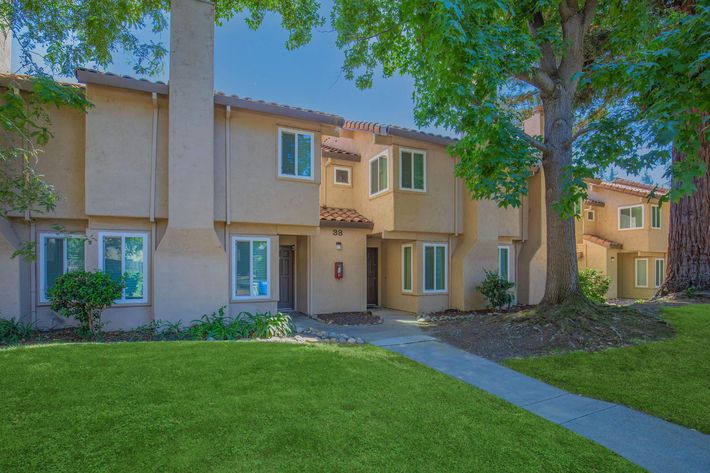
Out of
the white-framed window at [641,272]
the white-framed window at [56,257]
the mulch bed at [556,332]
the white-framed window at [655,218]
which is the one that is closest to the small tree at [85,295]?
the white-framed window at [56,257]

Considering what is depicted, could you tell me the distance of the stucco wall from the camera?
47.1 feet

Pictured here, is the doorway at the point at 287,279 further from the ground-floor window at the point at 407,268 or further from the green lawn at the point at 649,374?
the green lawn at the point at 649,374

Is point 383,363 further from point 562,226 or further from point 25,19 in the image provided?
point 25,19

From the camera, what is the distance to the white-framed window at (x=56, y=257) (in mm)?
10164

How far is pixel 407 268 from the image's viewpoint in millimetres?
15594

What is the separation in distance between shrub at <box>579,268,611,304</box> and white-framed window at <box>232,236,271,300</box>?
13.4 meters

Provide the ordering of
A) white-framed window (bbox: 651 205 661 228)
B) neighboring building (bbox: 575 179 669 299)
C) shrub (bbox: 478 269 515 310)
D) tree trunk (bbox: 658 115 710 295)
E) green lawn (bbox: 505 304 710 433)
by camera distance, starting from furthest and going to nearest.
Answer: neighboring building (bbox: 575 179 669 299)
white-framed window (bbox: 651 205 661 228)
shrub (bbox: 478 269 515 310)
tree trunk (bbox: 658 115 710 295)
green lawn (bbox: 505 304 710 433)

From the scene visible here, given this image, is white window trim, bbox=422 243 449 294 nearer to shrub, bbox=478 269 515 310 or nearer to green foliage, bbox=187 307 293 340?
shrub, bbox=478 269 515 310

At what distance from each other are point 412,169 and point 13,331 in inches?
493

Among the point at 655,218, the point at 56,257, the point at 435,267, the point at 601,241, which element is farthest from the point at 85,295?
the point at 655,218

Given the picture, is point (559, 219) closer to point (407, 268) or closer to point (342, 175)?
point (407, 268)

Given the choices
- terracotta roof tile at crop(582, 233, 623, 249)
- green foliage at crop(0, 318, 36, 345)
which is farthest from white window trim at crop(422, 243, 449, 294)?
terracotta roof tile at crop(582, 233, 623, 249)

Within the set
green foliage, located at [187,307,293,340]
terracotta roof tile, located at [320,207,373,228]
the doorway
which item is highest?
terracotta roof tile, located at [320,207,373,228]

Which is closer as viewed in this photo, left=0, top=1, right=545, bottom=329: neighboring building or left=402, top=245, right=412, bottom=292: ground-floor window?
left=0, top=1, right=545, bottom=329: neighboring building
